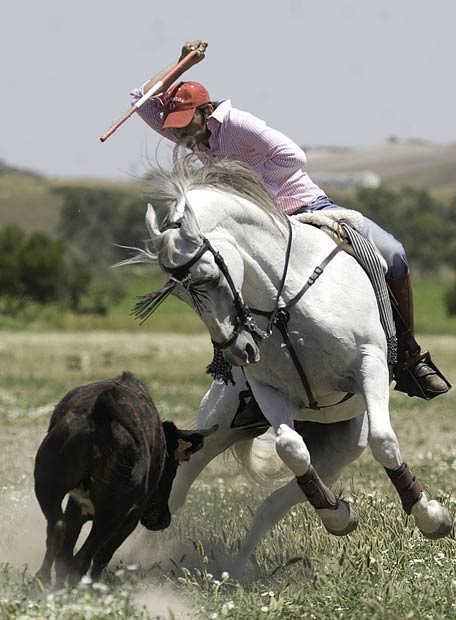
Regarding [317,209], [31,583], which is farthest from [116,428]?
[317,209]

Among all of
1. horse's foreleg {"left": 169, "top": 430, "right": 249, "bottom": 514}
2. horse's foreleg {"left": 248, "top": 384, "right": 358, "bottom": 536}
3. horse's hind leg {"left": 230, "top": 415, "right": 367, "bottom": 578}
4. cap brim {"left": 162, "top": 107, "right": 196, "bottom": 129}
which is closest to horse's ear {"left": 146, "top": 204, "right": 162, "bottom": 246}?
cap brim {"left": 162, "top": 107, "right": 196, "bottom": 129}

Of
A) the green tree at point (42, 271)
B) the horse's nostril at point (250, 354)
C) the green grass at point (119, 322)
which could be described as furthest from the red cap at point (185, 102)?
the green tree at point (42, 271)

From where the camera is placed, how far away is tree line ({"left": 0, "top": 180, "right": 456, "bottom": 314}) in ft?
188

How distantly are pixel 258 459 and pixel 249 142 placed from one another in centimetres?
255

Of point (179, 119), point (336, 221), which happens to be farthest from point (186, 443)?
point (179, 119)

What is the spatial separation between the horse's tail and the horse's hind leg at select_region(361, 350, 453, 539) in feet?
5.66

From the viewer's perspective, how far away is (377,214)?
110 metres

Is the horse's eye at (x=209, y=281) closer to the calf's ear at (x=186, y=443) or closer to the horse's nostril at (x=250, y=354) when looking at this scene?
the horse's nostril at (x=250, y=354)

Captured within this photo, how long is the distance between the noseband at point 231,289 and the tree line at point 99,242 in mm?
441

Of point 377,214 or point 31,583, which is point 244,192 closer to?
point 31,583

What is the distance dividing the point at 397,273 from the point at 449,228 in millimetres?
101707

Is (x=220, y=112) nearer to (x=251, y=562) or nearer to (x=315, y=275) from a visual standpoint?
(x=315, y=275)

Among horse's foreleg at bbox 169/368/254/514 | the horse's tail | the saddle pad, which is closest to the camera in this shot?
the saddle pad

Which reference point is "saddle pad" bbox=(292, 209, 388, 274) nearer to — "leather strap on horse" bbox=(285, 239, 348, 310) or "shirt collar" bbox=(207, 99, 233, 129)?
"leather strap on horse" bbox=(285, 239, 348, 310)
